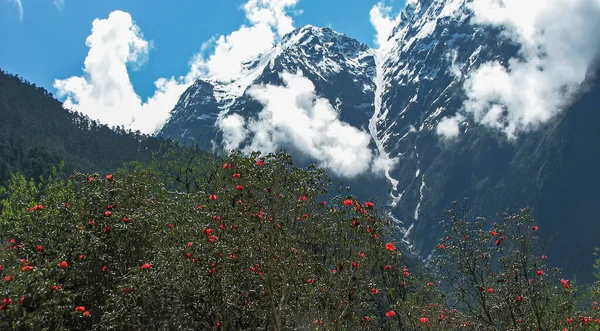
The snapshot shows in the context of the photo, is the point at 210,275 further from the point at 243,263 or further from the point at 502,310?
the point at 502,310

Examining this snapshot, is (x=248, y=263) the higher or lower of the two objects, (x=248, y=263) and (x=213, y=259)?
the higher

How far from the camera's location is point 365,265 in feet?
46.5

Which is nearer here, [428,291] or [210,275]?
[210,275]

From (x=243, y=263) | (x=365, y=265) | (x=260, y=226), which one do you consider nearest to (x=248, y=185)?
(x=260, y=226)

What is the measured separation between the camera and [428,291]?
2083 centimetres

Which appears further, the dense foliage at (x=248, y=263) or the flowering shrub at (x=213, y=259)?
the dense foliage at (x=248, y=263)

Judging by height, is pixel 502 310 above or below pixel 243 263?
above

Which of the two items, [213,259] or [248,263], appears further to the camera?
[248,263]

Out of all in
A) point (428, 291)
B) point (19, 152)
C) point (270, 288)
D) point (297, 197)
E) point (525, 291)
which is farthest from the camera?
point (19, 152)

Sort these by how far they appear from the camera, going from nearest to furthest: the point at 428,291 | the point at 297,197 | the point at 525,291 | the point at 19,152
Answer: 1. the point at 297,197
2. the point at 525,291
3. the point at 428,291
4. the point at 19,152

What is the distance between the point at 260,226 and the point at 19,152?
182m

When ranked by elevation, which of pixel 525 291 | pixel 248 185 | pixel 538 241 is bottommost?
pixel 248 185

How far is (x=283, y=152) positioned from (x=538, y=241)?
35.0 feet

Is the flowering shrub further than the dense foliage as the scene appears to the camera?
No
